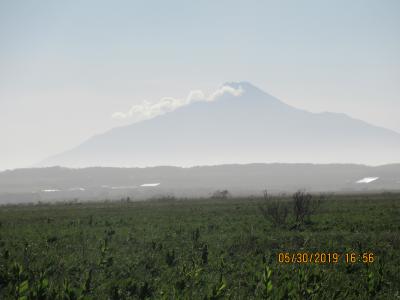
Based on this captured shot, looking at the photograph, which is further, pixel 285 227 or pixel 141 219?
pixel 141 219

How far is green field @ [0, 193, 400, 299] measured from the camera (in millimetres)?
12820

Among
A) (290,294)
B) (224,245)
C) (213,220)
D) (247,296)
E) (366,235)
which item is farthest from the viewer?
(213,220)

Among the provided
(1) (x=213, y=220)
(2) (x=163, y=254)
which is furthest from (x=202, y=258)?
(1) (x=213, y=220)

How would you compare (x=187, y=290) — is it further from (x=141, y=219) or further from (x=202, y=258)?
(x=141, y=219)

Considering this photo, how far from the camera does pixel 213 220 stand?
97.4ft

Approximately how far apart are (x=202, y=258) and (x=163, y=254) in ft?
5.88
